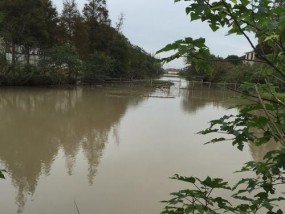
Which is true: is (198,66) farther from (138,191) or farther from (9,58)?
(9,58)

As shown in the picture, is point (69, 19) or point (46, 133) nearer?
point (46, 133)

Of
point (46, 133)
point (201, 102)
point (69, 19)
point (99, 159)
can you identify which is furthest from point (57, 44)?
point (99, 159)

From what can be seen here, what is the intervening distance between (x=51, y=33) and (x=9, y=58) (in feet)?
9.51

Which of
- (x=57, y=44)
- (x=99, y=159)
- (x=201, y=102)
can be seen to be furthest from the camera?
(x=57, y=44)

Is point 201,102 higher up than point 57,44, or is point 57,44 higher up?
point 57,44

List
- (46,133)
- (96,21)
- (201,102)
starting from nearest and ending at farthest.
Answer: (46,133) → (201,102) → (96,21)

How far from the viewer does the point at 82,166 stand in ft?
18.5

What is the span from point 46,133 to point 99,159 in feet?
7.82

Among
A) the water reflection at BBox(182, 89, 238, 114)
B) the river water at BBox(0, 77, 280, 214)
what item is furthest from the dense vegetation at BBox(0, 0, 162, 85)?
the river water at BBox(0, 77, 280, 214)

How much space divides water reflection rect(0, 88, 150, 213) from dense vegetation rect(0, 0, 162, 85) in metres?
4.77

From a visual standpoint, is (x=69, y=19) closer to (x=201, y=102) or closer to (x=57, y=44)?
(x=57, y=44)

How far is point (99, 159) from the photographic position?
243 inches

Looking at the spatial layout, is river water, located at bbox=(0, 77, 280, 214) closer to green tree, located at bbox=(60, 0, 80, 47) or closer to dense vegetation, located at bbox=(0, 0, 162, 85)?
dense vegetation, located at bbox=(0, 0, 162, 85)

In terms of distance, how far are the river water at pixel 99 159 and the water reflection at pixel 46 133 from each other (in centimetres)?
2
